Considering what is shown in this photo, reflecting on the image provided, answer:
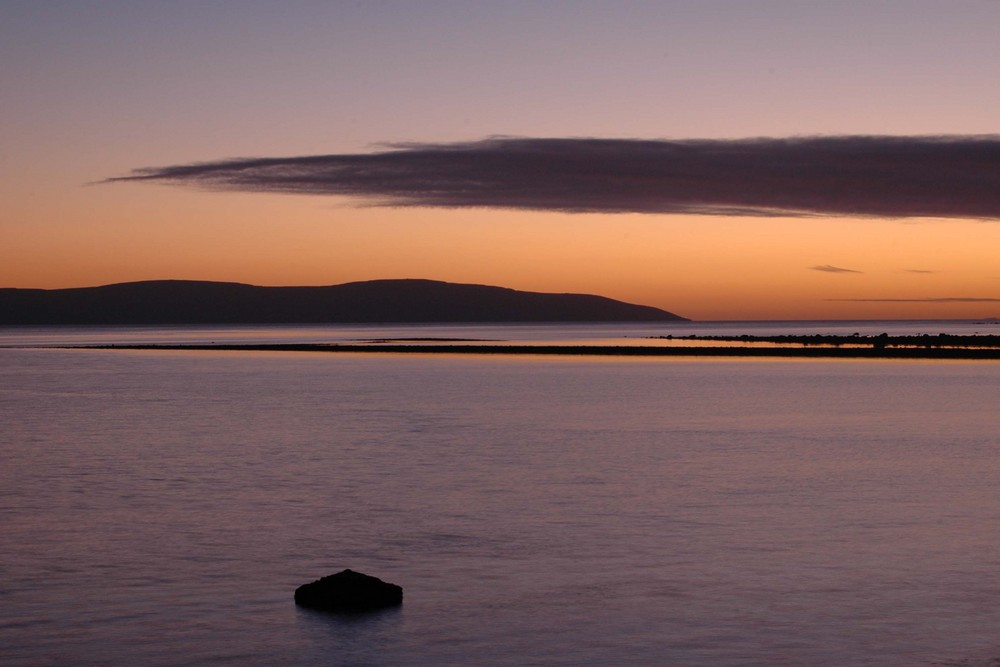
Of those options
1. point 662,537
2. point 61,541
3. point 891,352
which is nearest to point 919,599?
point 662,537

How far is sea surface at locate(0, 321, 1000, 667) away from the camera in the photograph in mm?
12422

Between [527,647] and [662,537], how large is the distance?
6505 millimetres

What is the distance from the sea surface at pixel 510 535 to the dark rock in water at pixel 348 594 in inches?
9.2

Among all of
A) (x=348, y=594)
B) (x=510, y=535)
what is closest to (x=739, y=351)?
(x=510, y=535)

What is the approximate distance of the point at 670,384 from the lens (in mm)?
62125

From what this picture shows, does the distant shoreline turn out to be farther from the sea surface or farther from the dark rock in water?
the dark rock in water

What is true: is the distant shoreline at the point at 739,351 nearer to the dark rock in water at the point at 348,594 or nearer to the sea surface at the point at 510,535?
the sea surface at the point at 510,535

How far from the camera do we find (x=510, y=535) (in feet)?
60.7

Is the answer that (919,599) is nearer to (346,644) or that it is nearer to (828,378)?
(346,644)

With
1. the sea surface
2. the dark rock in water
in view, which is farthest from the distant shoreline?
the dark rock in water

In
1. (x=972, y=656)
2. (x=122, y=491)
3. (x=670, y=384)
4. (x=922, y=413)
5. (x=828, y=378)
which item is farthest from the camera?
(x=828, y=378)

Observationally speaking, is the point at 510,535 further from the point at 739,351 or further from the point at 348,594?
the point at 739,351

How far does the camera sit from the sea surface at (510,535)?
12.4m

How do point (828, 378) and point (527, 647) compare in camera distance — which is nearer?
point (527, 647)
